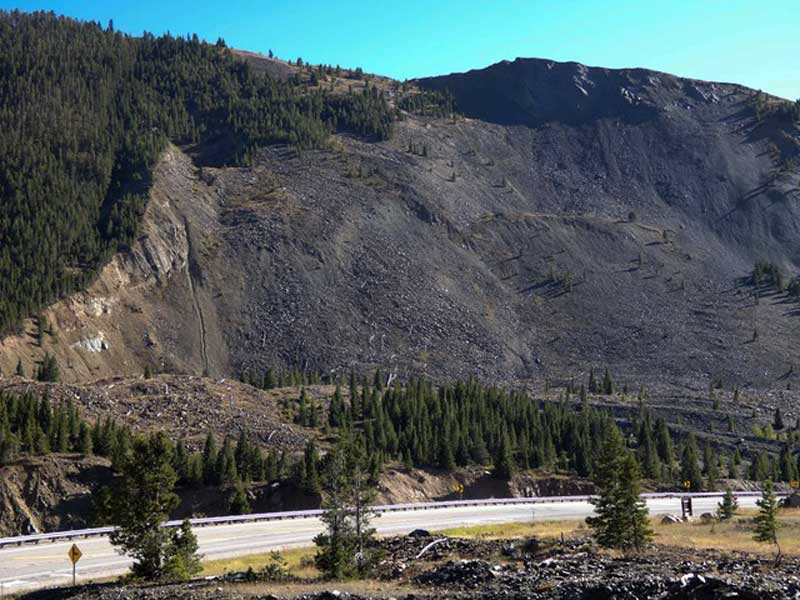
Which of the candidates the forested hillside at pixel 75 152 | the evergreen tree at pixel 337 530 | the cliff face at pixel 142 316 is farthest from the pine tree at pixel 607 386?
the evergreen tree at pixel 337 530

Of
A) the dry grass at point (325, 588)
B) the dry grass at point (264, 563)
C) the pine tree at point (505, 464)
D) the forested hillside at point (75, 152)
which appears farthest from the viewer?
the forested hillside at point (75, 152)

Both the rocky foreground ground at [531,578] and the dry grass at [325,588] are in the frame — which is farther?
the dry grass at [325,588]

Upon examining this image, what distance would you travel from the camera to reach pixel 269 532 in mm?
49656

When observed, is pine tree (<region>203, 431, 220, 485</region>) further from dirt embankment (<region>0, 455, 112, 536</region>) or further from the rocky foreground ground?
the rocky foreground ground

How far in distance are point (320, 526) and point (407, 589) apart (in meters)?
28.3

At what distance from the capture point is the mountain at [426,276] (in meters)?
124

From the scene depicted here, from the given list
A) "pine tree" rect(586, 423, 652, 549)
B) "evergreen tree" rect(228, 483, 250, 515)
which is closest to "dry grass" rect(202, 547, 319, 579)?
"pine tree" rect(586, 423, 652, 549)

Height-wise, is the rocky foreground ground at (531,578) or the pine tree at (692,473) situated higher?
the rocky foreground ground at (531,578)

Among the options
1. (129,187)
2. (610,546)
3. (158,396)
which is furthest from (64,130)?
(610,546)

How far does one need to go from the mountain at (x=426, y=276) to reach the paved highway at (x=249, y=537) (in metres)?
58.6

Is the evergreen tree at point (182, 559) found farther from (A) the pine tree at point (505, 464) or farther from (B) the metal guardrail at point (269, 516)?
(A) the pine tree at point (505, 464)

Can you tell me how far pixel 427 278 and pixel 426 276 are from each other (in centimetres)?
54

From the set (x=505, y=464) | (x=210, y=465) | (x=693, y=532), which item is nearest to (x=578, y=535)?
(x=693, y=532)

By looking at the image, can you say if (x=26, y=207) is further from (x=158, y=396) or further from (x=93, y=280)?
(x=158, y=396)
